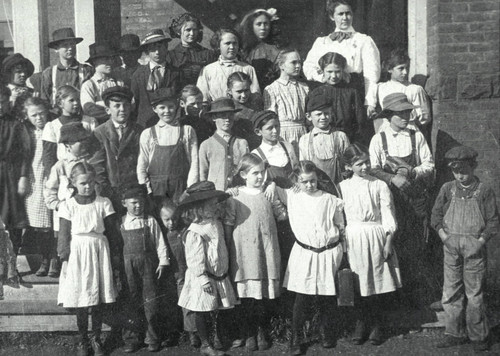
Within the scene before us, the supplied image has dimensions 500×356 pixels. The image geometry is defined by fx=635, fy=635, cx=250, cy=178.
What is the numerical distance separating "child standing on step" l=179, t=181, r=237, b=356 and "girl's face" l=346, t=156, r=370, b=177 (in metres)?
1.11

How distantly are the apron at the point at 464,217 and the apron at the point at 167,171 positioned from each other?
7.47 feet

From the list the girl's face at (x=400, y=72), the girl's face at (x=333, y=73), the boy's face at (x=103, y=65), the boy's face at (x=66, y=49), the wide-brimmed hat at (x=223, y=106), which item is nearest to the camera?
the wide-brimmed hat at (x=223, y=106)

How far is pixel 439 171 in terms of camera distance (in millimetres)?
6367

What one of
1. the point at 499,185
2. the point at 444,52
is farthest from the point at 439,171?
the point at 444,52

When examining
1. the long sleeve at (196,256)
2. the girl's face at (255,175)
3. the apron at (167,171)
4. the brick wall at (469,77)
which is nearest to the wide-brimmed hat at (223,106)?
the apron at (167,171)

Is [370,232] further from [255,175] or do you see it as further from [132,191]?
[132,191]

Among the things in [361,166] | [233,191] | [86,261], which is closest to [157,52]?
[233,191]

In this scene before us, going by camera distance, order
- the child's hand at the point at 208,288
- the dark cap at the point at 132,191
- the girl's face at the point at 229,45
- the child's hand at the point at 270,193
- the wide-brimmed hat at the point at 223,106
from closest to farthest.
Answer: the child's hand at the point at 208,288 → the dark cap at the point at 132,191 → the child's hand at the point at 270,193 → the wide-brimmed hat at the point at 223,106 → the girl's face at the point at 229,45

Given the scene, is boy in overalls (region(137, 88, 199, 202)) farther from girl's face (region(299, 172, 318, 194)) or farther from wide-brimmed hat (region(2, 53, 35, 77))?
wide-brimmed hat (region(2, 53, 35, 77))

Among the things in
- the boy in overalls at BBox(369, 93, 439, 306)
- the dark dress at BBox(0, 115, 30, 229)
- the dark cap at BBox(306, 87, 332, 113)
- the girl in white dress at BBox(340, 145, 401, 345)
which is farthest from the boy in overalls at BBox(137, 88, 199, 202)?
the boy in overalls at BBox(369, 93, 439, 306)

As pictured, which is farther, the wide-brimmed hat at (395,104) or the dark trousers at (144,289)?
the wide-brimmed hat at (395,104)

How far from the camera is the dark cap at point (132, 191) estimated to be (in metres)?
5.15

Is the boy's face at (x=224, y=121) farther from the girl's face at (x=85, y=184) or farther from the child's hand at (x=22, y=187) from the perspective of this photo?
the child's hand at (x=22, y=187)

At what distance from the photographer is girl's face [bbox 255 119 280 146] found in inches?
213
